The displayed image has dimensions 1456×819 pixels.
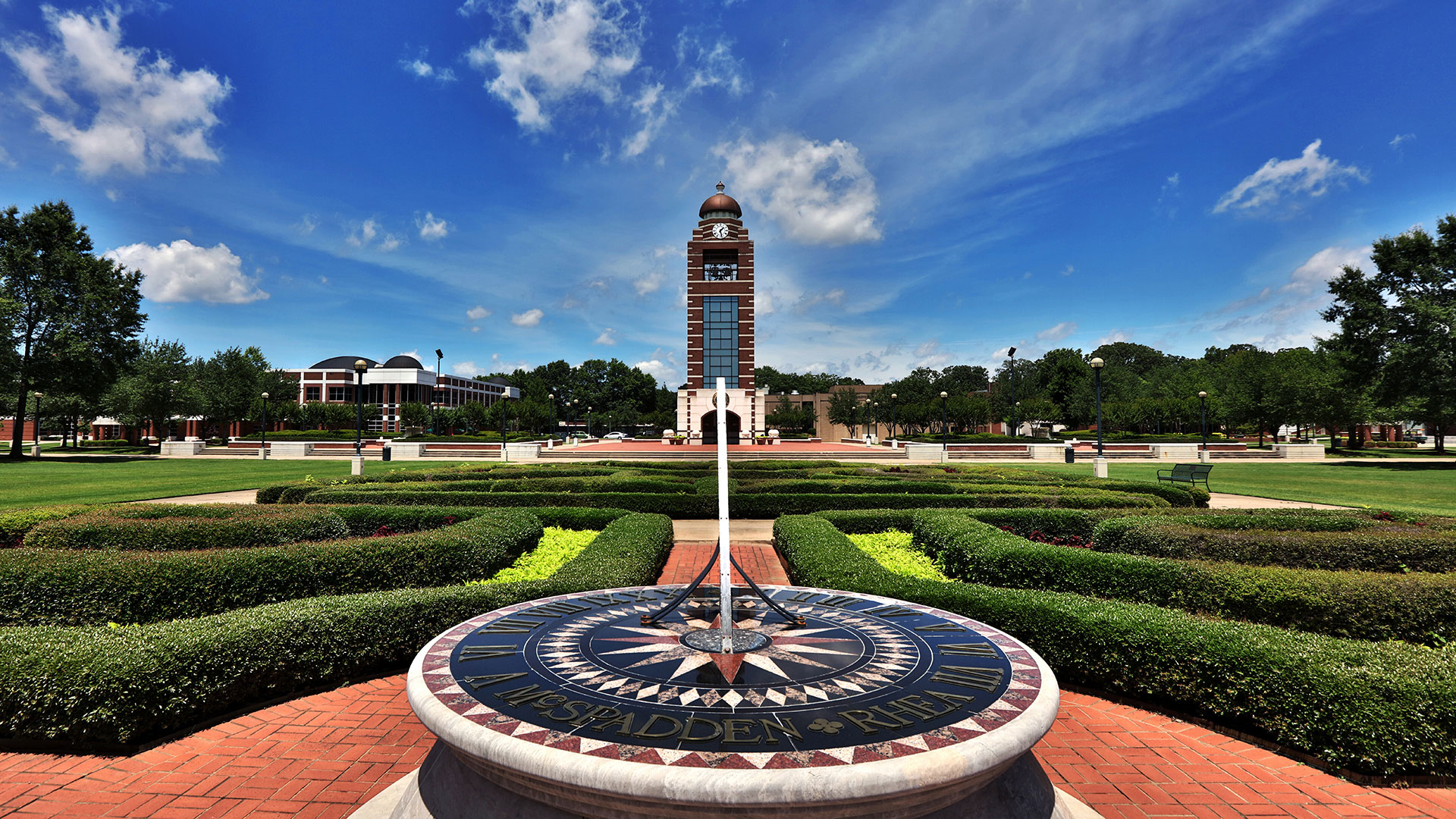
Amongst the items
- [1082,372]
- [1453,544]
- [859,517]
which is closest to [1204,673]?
[1453,544]

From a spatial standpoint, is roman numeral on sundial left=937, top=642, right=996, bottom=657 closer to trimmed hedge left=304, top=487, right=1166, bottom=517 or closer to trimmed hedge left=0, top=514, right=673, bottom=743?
trimmed hedge left=0, top=514, right=673, bottom=743

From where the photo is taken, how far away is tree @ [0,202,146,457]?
3425 centimetres

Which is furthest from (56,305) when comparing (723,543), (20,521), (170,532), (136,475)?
(723,543)

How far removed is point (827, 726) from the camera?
9.90 ft

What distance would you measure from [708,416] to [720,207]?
16986 mm

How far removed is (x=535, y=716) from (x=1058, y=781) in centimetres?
327

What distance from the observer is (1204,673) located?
469 centimetres

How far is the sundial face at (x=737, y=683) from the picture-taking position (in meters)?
2.86

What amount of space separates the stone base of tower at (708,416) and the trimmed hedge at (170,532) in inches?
1558

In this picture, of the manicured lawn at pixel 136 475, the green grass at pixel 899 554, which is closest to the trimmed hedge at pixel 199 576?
the green grass at pixel 899 554

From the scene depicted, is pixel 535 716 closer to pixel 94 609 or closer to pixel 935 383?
pixel 94 609

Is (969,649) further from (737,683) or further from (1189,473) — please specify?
(1189,473)

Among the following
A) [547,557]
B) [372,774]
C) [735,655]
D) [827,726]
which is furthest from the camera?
[547,557]

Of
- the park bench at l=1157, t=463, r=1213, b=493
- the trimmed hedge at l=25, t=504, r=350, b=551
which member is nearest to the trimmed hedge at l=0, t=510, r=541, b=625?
the trimmed hedge at l=25, t=504, r=350, b=551
